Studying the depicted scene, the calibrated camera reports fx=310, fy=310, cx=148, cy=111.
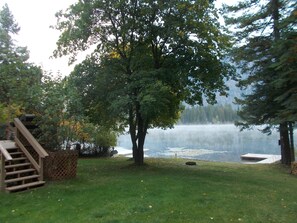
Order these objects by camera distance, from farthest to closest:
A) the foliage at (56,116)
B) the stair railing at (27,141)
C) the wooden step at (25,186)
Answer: the foliage at (56,116), the stair railing at (27,141), the wooden step at (25,186)

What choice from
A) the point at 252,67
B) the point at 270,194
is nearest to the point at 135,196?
the point at 270,194

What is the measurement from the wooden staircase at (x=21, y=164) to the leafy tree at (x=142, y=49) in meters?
3.46

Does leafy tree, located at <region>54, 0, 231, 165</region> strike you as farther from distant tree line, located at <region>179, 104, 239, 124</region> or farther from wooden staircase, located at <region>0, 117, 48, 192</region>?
distant tree line, located at <region>179, 104, 239, 124</region>

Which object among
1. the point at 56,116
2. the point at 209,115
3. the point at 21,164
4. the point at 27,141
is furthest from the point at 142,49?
the point at 209,115

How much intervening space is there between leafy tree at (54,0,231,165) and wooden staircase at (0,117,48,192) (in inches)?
136

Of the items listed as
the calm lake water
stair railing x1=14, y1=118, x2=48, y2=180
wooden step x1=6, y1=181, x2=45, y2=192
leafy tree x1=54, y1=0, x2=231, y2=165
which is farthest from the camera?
the calm lake water

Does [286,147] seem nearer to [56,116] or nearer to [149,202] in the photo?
[149,202]

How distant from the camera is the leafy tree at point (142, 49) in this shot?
40.8 feet

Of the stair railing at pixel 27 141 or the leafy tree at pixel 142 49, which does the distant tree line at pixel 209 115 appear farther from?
the stair railing at pixel 27 141

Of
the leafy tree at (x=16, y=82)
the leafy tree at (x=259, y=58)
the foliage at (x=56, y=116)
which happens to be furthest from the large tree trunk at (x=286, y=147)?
the leafy tree at (x=16, y=82)

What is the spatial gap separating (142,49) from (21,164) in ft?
22.7

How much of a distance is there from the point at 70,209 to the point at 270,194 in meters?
5.25

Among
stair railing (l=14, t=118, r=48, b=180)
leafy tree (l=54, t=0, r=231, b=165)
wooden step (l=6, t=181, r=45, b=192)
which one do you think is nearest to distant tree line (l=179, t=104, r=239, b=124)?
leafy tree (l=54, t=0, r=231, b=165)

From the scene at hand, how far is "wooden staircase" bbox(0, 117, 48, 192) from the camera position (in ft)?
27.5
